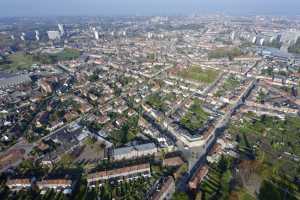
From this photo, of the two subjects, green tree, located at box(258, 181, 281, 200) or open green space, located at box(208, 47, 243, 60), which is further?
open green space, located at box(208, 47, 243, 60)

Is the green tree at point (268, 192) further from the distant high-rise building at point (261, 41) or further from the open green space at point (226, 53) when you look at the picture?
the distant high-rise building at point (261, 41)

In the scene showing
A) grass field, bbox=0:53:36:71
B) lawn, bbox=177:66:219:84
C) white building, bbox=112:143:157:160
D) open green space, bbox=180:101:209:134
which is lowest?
white building, bbox=112:143:157:160

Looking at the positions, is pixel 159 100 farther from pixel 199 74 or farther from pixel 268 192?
pixel 268 192

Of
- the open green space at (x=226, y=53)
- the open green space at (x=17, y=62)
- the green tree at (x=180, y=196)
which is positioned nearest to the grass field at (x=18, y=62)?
the open green space at (x=17, y=62)

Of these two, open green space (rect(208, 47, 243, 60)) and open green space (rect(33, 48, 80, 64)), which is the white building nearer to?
open green space (rect(208, 47, 243, 60))

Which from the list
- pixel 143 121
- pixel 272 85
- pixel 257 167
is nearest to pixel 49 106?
pixel 143 121

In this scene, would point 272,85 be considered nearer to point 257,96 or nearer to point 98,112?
point 257,96

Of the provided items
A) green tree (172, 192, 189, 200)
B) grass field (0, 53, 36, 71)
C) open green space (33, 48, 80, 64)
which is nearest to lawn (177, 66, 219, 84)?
green tree (172, 192, 189, 200)
